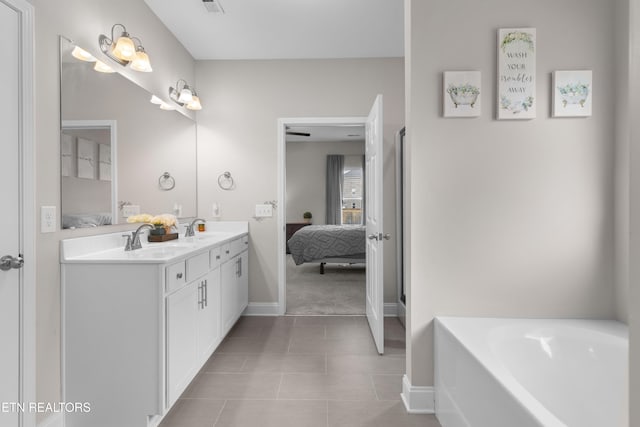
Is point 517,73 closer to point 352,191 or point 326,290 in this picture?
point 326,290

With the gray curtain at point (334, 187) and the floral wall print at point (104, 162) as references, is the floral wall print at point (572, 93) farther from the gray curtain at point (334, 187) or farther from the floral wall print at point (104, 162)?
the gray curtain at point (334, 187)

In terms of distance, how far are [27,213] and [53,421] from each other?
105cm

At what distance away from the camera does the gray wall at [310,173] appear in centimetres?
880

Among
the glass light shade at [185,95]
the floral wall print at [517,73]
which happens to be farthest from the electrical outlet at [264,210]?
the floral wall print at [517,73]

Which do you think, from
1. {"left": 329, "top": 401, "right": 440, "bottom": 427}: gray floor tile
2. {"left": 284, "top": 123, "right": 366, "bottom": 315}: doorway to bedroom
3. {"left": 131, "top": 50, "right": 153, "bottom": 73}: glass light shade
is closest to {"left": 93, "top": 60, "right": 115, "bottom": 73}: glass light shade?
{"left": 131, "top": 50, "right": 153, "bottom": 73}: glass light shade

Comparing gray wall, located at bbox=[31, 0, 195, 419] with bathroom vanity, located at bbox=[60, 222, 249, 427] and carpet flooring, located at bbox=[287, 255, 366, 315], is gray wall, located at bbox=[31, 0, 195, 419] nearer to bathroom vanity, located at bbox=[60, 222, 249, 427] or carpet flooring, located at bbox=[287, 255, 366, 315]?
bathroom vanity, located at bbox=[60, 222, 249, 427]

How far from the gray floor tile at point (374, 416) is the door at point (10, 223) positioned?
1503 mm

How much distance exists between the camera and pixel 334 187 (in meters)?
8.74

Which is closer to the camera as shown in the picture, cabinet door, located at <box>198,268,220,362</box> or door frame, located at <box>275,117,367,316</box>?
cabinet door, located at <box>198,268,220,362</box>

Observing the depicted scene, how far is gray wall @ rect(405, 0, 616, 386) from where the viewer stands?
6.39ft

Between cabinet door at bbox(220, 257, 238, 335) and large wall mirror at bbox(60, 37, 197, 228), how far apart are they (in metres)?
0.74

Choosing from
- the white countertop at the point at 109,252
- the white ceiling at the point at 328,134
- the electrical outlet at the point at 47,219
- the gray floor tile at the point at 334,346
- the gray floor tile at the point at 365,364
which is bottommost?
the gray floor tile at the point at 365,364

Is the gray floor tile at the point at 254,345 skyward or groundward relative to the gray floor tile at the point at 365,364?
skyward

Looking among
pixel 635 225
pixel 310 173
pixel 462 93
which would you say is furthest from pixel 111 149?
pixel 310 173
